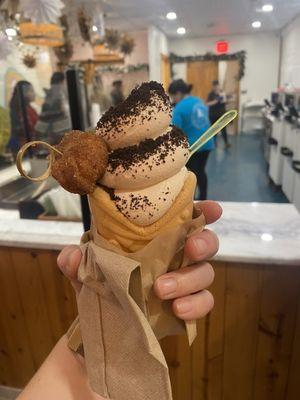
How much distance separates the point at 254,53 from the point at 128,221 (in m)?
12.4

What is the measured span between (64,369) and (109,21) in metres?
7.93

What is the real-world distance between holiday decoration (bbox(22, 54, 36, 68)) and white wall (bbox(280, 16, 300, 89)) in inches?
245

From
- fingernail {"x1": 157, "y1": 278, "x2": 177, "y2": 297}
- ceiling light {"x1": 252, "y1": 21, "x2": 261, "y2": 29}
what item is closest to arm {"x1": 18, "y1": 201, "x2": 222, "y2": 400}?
fingernail {"x1": 157, "y1": 278, "x2": 177, "y2": 297}

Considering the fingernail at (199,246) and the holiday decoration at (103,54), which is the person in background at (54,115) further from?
the holiday decoration at (103,54)

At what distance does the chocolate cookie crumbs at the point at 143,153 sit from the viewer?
2.13 ft

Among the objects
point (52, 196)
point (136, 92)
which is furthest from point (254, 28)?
point (136, 92)

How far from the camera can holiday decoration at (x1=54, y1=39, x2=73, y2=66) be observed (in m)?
3.64

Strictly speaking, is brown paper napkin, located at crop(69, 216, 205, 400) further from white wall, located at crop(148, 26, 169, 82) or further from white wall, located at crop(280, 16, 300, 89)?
white wall, located at crop(148, 26, 169, 82)

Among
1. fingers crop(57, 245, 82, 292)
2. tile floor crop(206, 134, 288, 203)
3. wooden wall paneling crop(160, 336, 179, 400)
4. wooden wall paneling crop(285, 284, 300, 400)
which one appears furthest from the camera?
tile floor crop(206, 134, 288, 203)

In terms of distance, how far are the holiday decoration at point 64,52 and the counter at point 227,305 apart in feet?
8.40

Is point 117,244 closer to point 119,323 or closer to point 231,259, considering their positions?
point 119,323

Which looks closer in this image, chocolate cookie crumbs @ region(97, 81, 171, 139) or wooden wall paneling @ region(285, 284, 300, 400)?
chocolate cookie crumbs @ region(97, 81, 171, 139)

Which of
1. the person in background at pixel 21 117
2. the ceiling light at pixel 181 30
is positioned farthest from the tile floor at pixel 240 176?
the ceiling light at pixel 181 30

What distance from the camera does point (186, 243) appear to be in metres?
0.70
